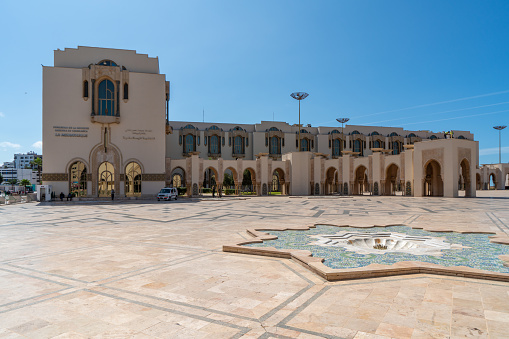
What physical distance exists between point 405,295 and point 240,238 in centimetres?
515

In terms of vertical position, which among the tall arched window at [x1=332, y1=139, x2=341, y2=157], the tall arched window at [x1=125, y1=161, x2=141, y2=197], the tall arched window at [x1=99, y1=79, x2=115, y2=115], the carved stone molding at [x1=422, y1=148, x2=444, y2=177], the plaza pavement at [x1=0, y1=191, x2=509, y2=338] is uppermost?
the tall arched window at [x1=99, y1=79, x2=115, y2=115]

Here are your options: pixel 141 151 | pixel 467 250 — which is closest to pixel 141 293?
pixel 467 250

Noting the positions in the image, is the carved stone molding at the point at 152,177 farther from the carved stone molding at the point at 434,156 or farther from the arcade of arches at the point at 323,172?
the carved stone molding at the point at 434,156

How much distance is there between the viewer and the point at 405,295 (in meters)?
4.40

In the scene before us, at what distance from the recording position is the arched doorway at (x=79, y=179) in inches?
1287

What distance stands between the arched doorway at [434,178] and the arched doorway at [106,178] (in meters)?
31.7

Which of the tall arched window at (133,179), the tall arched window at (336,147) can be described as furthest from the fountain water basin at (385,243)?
the tall arched window at (336,147)

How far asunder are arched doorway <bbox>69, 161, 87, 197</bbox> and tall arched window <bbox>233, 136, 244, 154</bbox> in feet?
84.6

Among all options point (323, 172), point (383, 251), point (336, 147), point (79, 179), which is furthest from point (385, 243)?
point (336, 147)

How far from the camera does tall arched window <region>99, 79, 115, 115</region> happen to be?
33188mm

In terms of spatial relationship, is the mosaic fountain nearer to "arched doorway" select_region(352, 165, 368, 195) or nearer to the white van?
the white van

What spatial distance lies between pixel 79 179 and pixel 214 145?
947 inches

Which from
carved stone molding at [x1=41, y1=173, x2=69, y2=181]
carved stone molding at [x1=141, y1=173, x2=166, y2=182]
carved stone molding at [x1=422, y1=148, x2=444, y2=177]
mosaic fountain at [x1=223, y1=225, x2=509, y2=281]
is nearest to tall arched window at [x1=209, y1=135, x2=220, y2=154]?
carved stone molding at [x1=141, y1=173, x2=166, y2=182]

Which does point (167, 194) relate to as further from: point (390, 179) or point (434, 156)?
point (390, 179)
